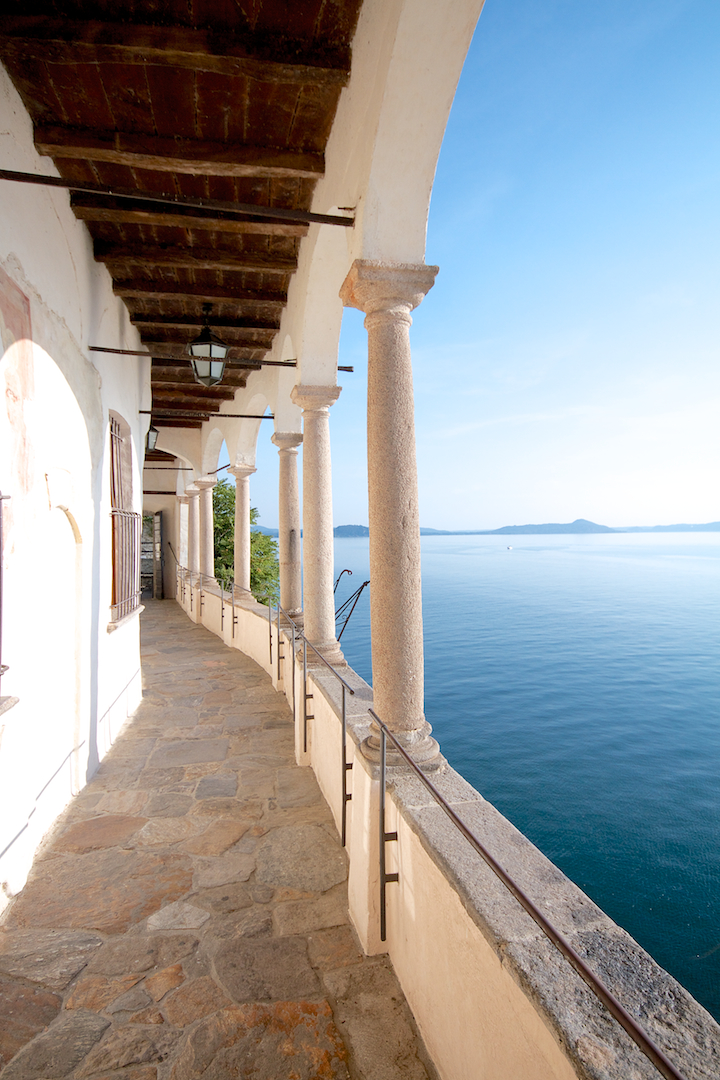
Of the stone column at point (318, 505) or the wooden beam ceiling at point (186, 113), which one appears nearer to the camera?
the wooden beam ceiling at point (186, 113)

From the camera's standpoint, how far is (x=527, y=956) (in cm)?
173

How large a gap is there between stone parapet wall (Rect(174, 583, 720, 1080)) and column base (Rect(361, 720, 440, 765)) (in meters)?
0.07

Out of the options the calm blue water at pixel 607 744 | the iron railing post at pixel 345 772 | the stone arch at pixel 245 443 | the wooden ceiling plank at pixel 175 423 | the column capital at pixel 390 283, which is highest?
the wooden ceiling plank at pixel 175 423

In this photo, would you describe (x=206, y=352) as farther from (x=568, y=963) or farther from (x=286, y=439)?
(x=568, y=963)

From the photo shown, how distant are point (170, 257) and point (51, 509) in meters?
2.85

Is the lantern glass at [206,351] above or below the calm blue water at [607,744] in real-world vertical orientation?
above

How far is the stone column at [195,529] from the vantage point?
1501 cm

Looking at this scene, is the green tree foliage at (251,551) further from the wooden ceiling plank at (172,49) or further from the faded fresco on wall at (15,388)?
the wooden ceiling plank at (172,49)

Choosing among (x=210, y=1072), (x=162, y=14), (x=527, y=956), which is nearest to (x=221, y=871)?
(x=210, y=1072)

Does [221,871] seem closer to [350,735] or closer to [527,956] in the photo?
[350,735]

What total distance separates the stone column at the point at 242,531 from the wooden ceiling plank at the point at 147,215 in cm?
660

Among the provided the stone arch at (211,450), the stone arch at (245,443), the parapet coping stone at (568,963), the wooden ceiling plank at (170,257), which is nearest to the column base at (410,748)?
the parapet coping stone at (568,963)

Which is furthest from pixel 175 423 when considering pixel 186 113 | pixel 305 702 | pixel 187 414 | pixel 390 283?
pixel 390 283

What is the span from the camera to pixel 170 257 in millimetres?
5562
